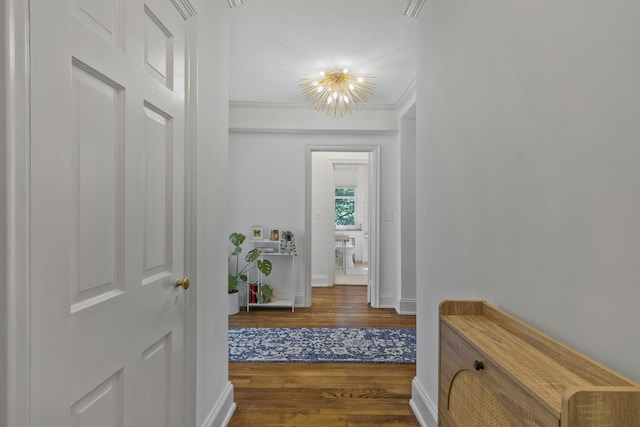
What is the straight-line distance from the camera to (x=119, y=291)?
1021 mm

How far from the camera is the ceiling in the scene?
2.29 metres

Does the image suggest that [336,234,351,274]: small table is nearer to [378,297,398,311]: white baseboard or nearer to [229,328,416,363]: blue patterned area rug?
[378,297,398,311]: white baseboard

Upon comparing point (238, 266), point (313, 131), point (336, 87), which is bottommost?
point (238, 266)

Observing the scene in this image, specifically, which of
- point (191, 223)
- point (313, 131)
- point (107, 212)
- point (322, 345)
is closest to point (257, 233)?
point (313, 131)

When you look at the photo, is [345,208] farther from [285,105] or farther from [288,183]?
[285,105]

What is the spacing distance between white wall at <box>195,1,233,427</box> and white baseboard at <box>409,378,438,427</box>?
110cm

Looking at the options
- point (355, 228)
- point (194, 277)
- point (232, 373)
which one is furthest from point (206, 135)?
point (355, 228)

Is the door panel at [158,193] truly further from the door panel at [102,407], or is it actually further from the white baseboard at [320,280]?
the white baseboard at [320,280]

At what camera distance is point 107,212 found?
0.97 metres

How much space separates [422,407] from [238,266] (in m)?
2.83

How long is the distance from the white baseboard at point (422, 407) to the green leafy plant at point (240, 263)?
2.32 meters

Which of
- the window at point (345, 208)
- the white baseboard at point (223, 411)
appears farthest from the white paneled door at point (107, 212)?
the window at point (345, 208)

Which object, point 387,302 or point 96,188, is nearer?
point 96,188

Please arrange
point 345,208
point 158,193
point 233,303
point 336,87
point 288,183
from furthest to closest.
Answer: point 345,208, point 288,183, point 233,303, point 336,87, point 158,193
